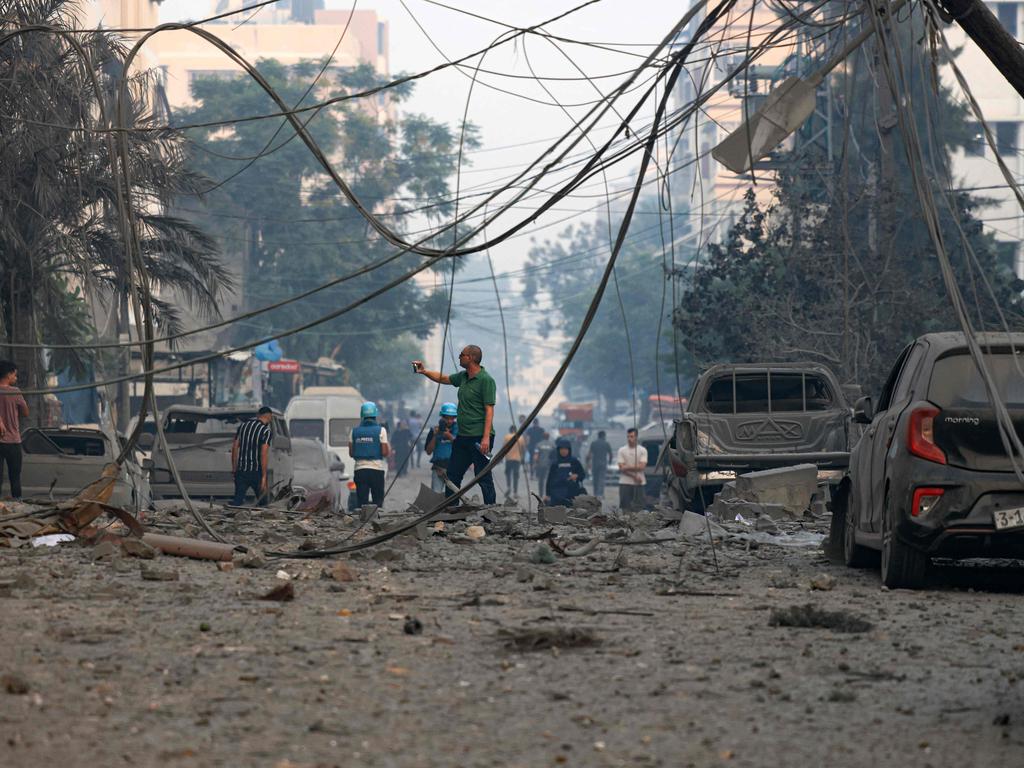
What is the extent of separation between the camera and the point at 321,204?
190ft

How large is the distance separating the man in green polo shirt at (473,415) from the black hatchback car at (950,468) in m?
5.93

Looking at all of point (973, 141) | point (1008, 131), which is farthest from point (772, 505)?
point (1008, 131)

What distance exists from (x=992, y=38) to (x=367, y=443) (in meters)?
12.2

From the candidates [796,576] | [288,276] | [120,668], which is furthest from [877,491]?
[288,276]

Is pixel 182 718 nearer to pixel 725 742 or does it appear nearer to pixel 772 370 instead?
pixel 725 742

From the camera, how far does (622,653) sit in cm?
640

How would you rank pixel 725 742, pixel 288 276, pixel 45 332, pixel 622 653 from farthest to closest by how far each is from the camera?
1. pixel 288 276
2. pixel 45 332
3. pixel 622 653
4. pixel 725 742

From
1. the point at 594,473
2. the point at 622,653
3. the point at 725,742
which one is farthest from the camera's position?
the point at 594,473

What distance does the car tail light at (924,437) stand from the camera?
28.0ft

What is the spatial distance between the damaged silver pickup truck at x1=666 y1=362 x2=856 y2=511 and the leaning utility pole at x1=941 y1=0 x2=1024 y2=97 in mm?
8196

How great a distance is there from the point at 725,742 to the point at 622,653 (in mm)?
1623

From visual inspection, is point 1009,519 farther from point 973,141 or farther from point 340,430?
point 973,141

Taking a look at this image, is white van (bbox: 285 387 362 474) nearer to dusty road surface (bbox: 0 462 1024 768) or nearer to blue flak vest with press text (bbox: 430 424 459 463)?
blue flak vest with press text (bbox: 430 424 459 463)

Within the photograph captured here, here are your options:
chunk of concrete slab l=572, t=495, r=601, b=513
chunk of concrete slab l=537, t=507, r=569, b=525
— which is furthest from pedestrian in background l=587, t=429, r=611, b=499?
chunk of concrete slab l=537, t=507, r=569, b=525
